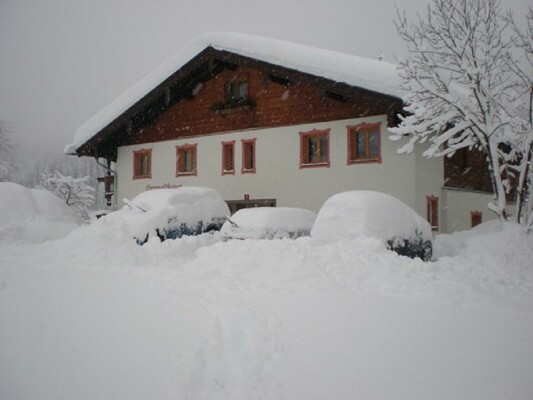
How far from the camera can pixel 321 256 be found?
6754 mm

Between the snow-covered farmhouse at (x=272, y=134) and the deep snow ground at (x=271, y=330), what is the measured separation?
21.9ft

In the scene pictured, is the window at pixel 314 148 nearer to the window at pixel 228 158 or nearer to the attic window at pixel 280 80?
the attic window at pixel 280 80

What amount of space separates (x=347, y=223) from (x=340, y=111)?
683 centimetres

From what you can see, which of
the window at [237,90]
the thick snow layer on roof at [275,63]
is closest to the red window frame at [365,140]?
the thick snow layer on roof at [275,63]

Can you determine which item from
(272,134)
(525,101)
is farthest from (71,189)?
(525,101)

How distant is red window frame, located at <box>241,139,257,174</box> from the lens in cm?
1541

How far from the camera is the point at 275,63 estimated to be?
13.8 metres

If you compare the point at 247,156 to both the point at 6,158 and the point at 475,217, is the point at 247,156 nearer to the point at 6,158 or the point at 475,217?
the point at 6,158

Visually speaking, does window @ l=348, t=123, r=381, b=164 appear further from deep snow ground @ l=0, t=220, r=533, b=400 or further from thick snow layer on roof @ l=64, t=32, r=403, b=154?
deep snow ground @ l=0, t=220, r=533, b=400

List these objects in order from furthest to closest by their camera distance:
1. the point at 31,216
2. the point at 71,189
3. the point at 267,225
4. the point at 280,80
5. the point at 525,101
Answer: the point at 71,189
the point at 280,80
the point at 31,216
the point at 525,101
the point at 267,225

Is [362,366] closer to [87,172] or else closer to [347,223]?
[347,223]

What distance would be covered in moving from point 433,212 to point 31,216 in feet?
38.9

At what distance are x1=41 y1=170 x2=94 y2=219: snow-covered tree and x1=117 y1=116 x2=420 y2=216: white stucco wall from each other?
60.0 ft

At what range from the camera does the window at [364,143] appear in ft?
43.1
